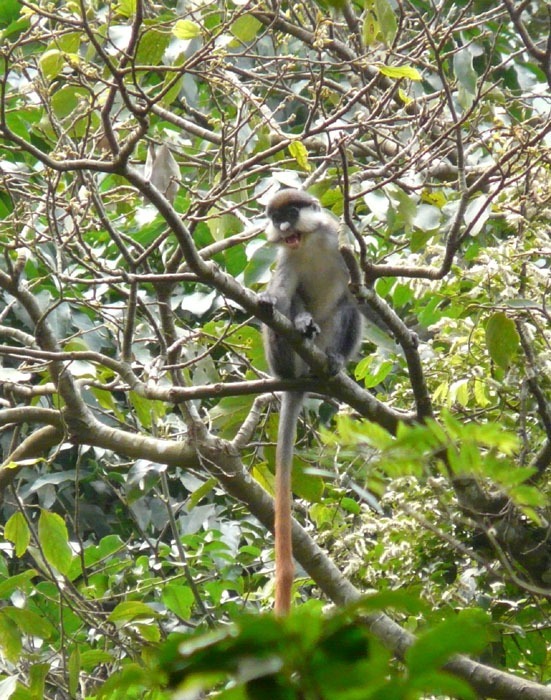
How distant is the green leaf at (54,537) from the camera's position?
332 cm

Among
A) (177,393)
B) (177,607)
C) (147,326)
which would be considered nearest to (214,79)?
(177,393)

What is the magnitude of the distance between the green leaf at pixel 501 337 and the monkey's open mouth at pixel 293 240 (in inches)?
50.0

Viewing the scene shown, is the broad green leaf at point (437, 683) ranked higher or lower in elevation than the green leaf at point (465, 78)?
lower

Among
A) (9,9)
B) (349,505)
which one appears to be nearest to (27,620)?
(349,505)

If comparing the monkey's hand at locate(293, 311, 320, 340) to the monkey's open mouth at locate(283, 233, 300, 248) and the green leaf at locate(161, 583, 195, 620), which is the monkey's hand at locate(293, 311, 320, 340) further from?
the green leaf at locate(161, 583, 195, 620)

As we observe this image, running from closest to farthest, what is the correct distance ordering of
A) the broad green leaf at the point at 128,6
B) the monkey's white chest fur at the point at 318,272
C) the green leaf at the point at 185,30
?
the broad green leaf at the point at 128,6, the green leaf at the point at 185,30, the monkey's white chest fur at the point at 318,272

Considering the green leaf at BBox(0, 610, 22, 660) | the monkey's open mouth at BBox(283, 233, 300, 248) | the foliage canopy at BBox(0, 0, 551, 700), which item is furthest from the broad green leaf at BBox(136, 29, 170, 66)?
the green leaf at BBox(0, 610, 22, 660)

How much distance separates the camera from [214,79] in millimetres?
3305

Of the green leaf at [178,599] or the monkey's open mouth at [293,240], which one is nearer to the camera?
the green leaf at [178,599]

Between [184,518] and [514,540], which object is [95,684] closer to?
[184,518]

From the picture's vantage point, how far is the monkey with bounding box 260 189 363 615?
432 cm

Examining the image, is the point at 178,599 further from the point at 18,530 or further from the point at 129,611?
the point at 18,530

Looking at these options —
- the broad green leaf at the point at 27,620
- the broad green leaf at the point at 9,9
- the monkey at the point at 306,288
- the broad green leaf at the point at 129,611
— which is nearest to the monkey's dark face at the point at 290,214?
the monkey at the point at 306,288

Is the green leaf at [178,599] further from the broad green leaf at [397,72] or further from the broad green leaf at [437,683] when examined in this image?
the broad green leaf at [437,683]
